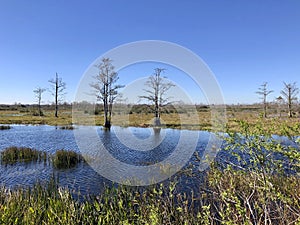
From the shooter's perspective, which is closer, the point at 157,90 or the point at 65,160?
the point at 65,160

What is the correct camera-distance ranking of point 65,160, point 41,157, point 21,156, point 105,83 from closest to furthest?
point 65,160, point 41,157, point 21,156, point 105,83

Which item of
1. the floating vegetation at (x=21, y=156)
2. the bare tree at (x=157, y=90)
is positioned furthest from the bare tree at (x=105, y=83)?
the floating vegetation at (x=21, y=156)

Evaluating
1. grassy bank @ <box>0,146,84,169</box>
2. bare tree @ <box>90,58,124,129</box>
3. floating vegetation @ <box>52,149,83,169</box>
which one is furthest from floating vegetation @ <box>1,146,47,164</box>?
bare tree @ <box>90,58,124,129</box>

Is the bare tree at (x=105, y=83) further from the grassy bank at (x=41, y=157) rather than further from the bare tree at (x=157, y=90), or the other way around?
the grassy bank at (x=41, y=157)

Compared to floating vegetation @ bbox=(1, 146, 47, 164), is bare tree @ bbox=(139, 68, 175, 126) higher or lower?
higher

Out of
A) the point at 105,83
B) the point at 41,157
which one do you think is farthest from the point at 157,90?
the point at 41,157

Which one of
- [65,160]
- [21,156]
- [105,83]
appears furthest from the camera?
[105,83]

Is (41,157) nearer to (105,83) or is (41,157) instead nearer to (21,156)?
(21,156)

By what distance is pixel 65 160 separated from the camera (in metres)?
12.5

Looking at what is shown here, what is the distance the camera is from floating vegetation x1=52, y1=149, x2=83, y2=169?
11992 mm

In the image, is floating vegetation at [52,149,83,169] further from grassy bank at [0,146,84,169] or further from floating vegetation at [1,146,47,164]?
floating vegetation at [1,146,47,164]

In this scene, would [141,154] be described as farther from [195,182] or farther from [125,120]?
[125,120]

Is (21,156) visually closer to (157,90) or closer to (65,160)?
(65,160)

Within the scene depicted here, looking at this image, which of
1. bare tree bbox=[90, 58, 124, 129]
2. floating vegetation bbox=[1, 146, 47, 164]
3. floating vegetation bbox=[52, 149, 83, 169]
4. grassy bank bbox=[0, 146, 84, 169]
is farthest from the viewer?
bare tree bbox=[90, 58, 124, 129]
